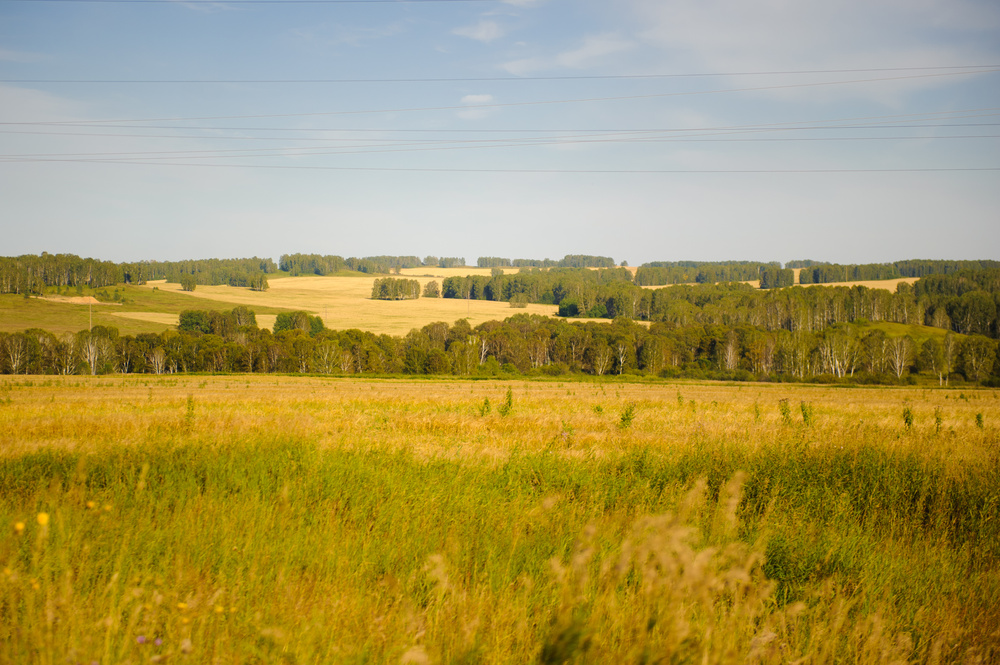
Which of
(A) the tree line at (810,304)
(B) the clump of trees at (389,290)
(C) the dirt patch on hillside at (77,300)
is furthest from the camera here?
(B) the clump of trees at (389,290)

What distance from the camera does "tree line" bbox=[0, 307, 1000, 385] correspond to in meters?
96.5

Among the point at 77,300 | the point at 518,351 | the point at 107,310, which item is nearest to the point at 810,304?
the point at 518,351

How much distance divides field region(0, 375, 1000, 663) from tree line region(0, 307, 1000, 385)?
83.5 meters

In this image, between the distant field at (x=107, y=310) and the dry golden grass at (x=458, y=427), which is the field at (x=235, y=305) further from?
the dry golden grass at (x=458, y=427)

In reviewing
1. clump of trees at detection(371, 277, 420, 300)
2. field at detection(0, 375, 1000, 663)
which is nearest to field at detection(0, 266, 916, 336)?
clump of trees at detection(371, 277, 420, 300)

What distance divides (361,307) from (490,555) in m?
159

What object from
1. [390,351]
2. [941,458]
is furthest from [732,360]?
[941,458]

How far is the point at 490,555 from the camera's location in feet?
16.7

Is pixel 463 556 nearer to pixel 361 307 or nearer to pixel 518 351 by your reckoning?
pixel 518 351

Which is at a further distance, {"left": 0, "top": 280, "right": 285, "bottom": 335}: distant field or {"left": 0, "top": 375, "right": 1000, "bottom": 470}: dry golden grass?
{"left": 0, "top": 280, "right": 285, "bottom": 335}: distant field

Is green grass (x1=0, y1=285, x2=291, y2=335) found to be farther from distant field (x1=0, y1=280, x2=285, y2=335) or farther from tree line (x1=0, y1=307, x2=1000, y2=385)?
tree line (x1=0, y1=307, x2=1000, y2=385)

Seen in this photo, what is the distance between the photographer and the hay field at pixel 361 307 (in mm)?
134250

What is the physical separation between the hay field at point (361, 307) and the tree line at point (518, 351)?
1325 centimetres

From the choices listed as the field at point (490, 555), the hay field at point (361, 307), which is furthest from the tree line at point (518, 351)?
the field at point (490, 555)
